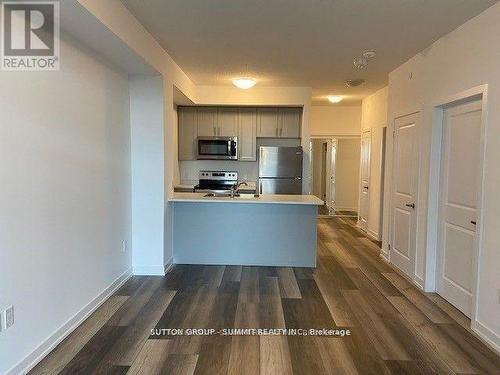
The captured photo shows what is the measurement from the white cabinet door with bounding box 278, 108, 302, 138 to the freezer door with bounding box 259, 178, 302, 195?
885 millimetres

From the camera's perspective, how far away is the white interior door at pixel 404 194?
4.16 meters

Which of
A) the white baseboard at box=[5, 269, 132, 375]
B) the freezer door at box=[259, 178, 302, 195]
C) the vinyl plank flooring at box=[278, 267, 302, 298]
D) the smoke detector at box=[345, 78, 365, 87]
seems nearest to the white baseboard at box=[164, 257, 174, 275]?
the white baseboard at box=[5, 269, 132, 375]

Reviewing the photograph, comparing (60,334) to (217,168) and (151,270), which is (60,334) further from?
(217,168)

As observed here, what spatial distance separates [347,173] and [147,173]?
225 inches

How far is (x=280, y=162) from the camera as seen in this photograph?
6039mm

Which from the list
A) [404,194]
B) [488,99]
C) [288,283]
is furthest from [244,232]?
[488,99]

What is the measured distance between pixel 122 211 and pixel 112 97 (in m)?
1.23

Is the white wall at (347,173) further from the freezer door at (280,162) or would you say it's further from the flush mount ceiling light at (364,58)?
the flush mount ceiling light at (364,58)

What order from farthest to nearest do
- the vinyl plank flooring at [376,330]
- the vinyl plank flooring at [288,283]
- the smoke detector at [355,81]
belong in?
the smoke detector at [355,81] → the vinyl plank flooring at [288,283] → the vinyl plank flooring at [376,330]

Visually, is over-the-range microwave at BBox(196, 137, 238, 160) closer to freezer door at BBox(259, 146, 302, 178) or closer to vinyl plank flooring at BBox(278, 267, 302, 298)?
freezer door at BBox(259, 146, 302, 178)

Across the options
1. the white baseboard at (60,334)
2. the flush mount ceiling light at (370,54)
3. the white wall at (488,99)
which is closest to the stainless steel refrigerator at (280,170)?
the flush mount ceiling light at (370,54)

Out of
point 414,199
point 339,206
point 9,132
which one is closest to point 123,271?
point 9,132

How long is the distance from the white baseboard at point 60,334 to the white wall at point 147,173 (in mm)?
523

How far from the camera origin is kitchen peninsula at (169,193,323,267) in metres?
4.56
